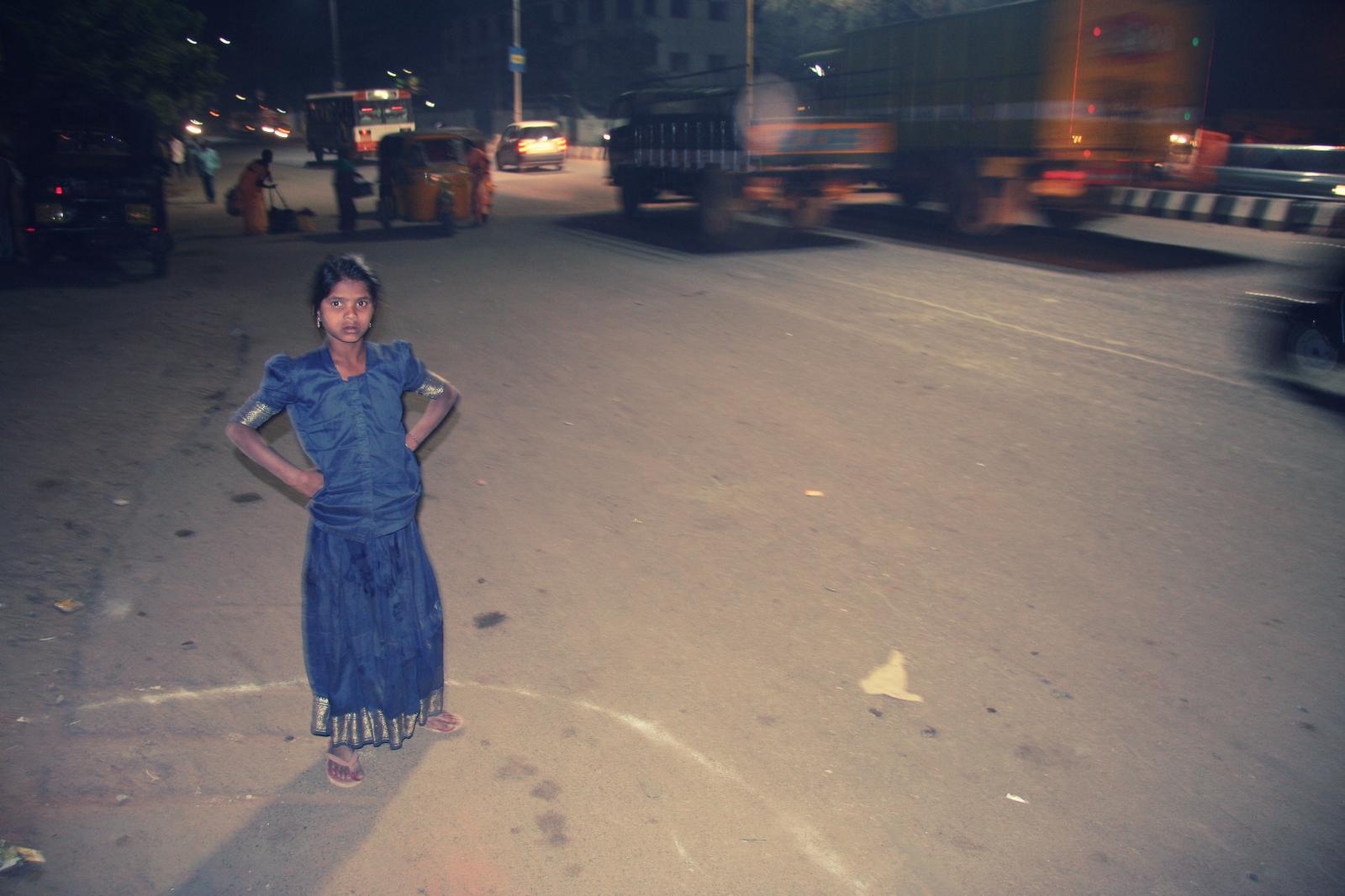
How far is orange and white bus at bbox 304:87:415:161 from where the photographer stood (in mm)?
38156

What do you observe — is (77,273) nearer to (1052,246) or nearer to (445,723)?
(445,723)

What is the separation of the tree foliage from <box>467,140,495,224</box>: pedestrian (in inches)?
287

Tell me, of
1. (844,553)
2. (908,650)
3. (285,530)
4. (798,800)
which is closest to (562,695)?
(798,800)

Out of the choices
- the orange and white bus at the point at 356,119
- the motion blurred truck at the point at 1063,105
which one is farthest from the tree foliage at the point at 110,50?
the motion blurred truck at the point at 1063,105

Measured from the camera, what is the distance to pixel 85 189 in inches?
476

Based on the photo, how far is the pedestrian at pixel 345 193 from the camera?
1720cm

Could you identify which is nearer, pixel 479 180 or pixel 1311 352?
pixel 1311 352

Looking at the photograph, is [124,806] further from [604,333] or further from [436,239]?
[436,239]

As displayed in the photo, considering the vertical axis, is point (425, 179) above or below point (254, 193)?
above

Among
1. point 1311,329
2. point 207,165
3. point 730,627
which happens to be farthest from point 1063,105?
point 207,165

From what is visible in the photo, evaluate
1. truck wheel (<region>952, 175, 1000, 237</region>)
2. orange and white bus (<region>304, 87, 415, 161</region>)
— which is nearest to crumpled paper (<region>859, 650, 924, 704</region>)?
truck wheel (<region>952, 175, 1000, 237</region>)

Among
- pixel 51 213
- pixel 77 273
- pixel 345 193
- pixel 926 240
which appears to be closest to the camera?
pixel 51 213

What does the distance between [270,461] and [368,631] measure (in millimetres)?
587

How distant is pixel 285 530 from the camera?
502 cm
